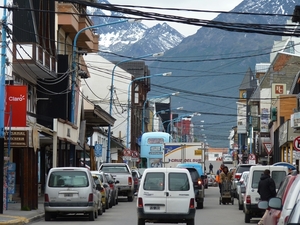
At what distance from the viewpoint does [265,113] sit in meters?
92.2

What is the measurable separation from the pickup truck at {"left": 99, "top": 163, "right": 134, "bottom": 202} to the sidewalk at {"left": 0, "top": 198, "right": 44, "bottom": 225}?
1104 cm

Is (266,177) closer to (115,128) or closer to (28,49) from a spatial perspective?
(28,49)

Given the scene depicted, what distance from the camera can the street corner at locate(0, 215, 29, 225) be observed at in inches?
996

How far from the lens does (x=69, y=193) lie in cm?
2850

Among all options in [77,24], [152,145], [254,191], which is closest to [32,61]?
[77,24]

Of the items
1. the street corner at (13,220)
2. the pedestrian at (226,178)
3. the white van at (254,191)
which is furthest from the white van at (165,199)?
the pedestrian at (226,178)

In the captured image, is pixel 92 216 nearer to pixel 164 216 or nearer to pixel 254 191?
pixel 164 216

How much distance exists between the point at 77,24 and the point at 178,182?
2746cm

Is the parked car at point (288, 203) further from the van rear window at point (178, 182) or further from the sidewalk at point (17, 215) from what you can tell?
the sidewalk at point (17, 215)

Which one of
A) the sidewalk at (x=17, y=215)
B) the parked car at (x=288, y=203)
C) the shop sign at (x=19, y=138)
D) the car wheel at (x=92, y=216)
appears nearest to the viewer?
the parked car at (x=288, y=203)

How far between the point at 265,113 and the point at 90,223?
6636 centimetres

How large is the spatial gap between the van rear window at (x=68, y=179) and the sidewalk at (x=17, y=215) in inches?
52.5

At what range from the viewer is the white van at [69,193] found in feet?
93.1

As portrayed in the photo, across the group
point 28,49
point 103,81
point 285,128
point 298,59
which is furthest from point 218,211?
point 103,81
